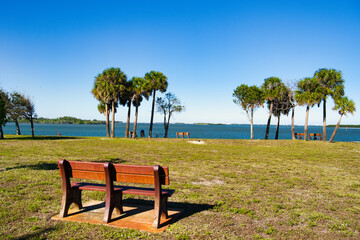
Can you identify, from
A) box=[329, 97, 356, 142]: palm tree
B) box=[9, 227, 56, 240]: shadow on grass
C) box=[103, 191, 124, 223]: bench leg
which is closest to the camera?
box=[9, 227, 56, 240]: shadow on grass

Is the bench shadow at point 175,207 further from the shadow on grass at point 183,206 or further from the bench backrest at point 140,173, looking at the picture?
the bench backrest at point 140,173

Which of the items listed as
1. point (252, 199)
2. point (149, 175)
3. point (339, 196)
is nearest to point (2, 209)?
point (149, 175)

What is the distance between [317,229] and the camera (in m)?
4.12

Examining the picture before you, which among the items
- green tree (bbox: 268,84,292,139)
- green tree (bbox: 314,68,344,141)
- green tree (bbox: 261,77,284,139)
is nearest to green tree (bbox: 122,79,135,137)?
green tree (bbox: 261,77,284,139)

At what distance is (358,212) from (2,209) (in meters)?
7.35

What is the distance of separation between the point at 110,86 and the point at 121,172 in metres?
29.9

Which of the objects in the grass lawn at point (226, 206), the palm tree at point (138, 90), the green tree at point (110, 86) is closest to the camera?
the grass lawn at point (226, 206)

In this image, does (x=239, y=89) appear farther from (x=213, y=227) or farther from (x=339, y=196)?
(x=213, y=227)

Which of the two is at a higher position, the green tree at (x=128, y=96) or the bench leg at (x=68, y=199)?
the green tree at (x=128, y=96)

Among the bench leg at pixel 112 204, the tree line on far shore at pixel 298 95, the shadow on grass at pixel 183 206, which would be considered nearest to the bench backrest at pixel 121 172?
the bench leg at pixel 112 204

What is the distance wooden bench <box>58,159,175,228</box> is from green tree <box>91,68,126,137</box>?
28.0 m

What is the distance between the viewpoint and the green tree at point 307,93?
28984 millimetres

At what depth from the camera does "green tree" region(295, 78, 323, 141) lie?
29.0 metres

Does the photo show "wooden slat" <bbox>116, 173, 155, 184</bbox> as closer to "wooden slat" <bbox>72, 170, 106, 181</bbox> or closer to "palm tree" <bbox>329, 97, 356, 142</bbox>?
"wooden slat" <bbox>72, 170, 106, 181</bbox>
